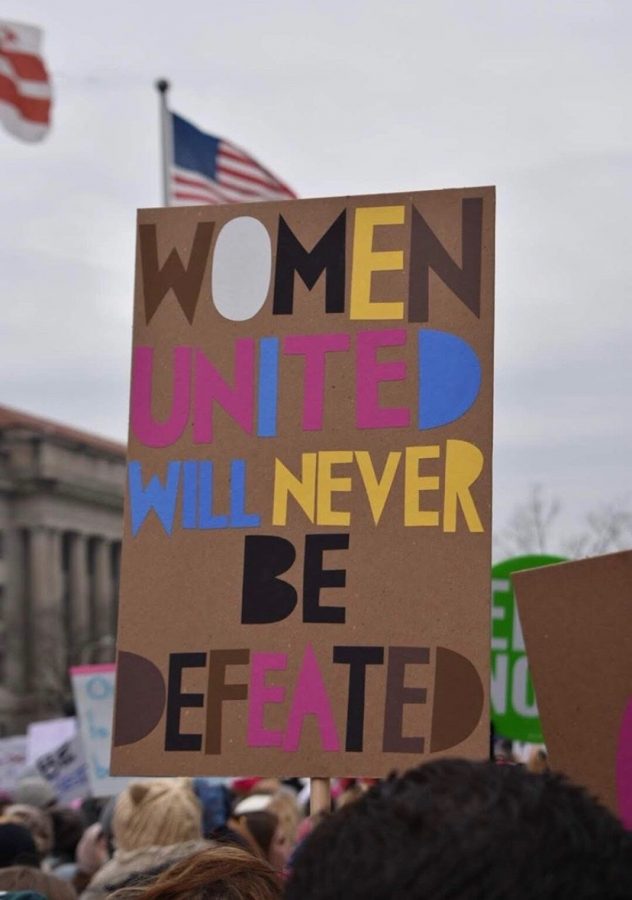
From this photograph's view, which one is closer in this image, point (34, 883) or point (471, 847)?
point (471, 847)

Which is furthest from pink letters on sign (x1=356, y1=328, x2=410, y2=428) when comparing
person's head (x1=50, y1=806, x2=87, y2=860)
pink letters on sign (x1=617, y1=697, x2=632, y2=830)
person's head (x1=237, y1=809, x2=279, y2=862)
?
person's head (x1=50, y1=806, x2=87, y2=860)

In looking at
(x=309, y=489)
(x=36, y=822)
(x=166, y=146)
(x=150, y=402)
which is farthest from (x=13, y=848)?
(x=166, y=146)

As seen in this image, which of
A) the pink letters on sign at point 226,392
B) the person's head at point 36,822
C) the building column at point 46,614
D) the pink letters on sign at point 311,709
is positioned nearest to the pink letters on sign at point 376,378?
the pink letters on sign at point 226,392

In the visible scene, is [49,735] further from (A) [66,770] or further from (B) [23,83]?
(B) [23,83]

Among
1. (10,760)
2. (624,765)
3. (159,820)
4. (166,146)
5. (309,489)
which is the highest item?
(166,146)

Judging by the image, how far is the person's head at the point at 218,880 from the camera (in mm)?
2279

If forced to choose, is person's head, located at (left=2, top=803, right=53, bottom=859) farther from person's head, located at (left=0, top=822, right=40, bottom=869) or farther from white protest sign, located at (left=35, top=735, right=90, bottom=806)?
white protest sign, located at (left=35, top=735, right=90, bottom=806)

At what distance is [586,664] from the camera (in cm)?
276

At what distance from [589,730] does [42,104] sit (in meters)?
16.0

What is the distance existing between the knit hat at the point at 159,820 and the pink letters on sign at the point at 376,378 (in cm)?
183

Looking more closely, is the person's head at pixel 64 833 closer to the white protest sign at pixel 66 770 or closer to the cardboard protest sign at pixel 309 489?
the white protest sign at pixel 66 770

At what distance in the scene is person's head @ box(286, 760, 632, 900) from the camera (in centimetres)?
92

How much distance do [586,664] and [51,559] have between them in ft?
267

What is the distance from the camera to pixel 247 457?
127 inches
